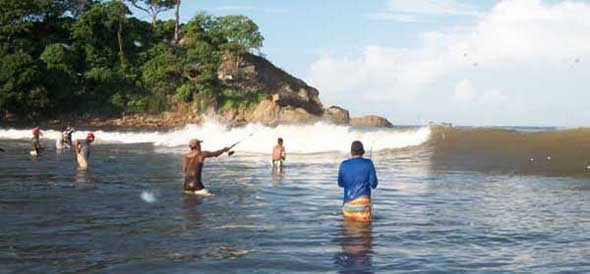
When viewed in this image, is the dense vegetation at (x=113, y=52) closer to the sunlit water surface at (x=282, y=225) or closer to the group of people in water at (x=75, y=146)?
the group of people in water at (x=75, y=146)

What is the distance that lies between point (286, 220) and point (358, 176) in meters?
1.58

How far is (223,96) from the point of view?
71.4 metres

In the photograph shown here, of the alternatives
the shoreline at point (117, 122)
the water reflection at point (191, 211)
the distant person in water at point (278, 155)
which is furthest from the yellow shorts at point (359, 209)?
the shoreline at point (117, 122)

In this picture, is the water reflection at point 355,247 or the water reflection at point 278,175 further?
the water reflection at point 278,175

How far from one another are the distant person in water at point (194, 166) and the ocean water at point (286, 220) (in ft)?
1.32

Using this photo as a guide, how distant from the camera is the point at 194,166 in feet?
45.1

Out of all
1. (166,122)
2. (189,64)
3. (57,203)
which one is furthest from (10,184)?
(189,64)

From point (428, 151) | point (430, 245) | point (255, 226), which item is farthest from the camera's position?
point (428, 151)

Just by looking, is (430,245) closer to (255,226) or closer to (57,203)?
(255,226)

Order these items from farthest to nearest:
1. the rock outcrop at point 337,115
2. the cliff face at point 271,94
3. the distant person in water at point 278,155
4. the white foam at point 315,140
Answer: the rock outcrop at point 337,115, the cliff face at point 271,94, the white foam at point 315,140, the distant person in water at point 278,155

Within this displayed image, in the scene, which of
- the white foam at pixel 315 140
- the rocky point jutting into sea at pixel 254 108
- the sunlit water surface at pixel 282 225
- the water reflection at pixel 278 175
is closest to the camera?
the sunlit water surface at pixel 282 225

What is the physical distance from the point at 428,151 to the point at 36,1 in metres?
49.4

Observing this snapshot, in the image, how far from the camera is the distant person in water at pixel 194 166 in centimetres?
1362

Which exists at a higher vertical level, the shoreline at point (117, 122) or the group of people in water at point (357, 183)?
the shoreline at point (117, 122)
